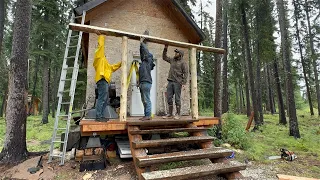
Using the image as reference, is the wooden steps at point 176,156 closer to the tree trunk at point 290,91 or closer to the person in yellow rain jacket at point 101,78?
the person in yellow rain jacket at point 101,78

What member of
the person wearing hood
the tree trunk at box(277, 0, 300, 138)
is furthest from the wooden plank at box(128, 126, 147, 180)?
the tree trunk at box(277, 0, 300, 138)

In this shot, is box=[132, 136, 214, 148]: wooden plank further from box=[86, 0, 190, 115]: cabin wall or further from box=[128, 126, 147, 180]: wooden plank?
box=[86, 0, 190, 115]: cabin wall

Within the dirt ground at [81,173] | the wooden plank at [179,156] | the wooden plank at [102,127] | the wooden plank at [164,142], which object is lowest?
the dirt ground at [81,173]

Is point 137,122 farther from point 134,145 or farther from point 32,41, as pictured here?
point 32,41

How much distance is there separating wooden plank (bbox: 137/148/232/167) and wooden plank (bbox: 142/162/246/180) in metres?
0.23

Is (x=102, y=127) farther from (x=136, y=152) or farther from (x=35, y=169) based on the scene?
(x=35, y=169)

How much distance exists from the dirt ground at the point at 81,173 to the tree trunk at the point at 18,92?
53 cm

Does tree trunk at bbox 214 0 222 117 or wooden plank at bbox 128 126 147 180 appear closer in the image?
wooden plank at bbox 128 126 147 180

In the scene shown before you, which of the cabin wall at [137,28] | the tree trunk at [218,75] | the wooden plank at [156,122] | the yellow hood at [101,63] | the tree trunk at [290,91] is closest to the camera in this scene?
the wooden plank at [156,122]

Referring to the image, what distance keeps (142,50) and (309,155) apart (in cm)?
752

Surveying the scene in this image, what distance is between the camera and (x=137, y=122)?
5.05 meters

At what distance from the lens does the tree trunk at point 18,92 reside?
6094 mm

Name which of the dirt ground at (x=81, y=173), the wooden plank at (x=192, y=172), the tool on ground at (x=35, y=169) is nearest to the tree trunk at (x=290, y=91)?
the dirt ground at (x=81, y=173)

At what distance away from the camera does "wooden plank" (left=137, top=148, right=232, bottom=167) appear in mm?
4035
